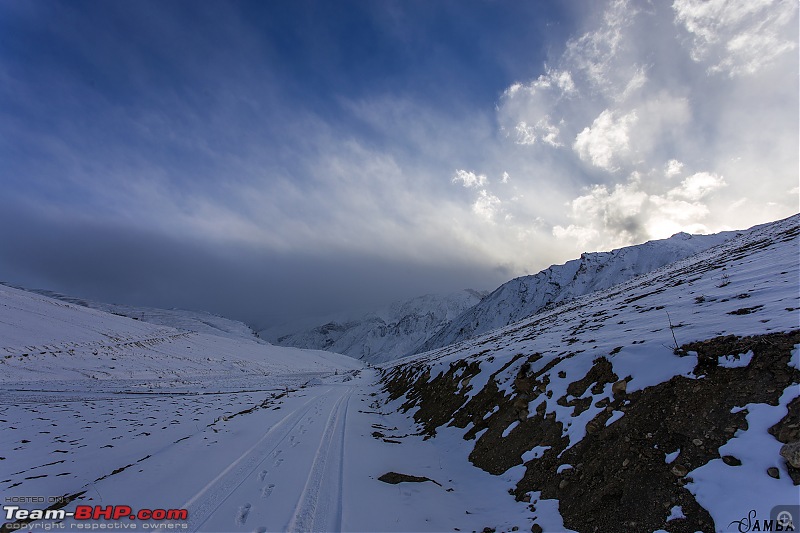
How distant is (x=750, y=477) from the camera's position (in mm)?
4816

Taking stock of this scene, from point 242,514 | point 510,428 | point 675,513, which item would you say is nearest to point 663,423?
point 675,513

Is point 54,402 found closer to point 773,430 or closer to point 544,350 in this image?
point 544,350

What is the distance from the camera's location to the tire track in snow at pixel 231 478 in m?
6.85

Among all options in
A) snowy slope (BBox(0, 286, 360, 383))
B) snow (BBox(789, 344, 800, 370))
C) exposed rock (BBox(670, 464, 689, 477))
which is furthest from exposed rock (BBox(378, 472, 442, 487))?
snowy slope (BBox(0, 286, 360, 383))

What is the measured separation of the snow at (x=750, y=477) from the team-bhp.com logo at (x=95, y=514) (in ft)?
31.1

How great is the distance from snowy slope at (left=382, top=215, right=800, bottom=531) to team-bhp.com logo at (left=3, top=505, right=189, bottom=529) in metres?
7.60

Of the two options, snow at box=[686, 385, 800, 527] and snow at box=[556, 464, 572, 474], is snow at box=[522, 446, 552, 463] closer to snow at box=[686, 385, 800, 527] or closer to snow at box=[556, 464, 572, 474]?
snow at box=[556, 464, 572, 474]

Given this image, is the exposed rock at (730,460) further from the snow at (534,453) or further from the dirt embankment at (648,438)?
the snow at (534,453)

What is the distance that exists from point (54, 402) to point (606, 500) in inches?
1162

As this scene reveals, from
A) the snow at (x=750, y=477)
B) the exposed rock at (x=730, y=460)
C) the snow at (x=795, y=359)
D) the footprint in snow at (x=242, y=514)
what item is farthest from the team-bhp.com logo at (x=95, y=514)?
the snow at (x=795, y=359)

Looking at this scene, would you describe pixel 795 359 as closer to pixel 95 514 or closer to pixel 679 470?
pixel 679 470

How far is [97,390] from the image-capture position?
86.5 ft

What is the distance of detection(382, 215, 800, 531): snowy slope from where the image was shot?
4.97 meters

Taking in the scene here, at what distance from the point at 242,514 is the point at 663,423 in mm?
8815
